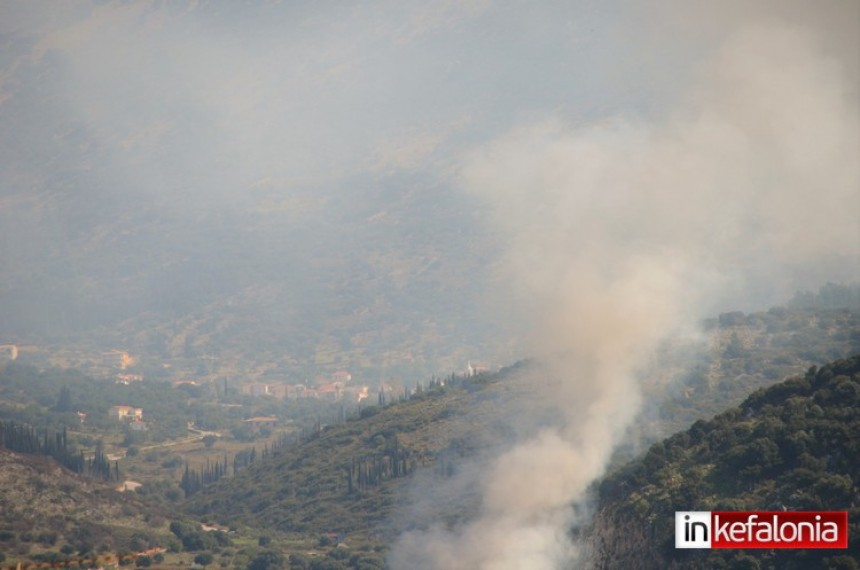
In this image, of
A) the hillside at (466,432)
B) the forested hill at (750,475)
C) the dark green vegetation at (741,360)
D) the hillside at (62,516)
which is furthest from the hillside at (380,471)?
the forested hill at (750,475)

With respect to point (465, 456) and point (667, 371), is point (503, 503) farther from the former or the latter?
point (667, 371)

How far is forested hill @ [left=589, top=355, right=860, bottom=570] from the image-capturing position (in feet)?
309

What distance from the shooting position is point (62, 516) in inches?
5723

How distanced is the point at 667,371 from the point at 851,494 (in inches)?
3283

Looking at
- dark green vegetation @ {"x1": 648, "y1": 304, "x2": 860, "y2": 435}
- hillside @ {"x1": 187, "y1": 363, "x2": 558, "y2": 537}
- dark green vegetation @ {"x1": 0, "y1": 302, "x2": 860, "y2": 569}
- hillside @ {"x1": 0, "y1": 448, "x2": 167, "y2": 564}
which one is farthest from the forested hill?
hillside @ {"x1": 0, "y1": 448, "x2": 167, "y2": 564}

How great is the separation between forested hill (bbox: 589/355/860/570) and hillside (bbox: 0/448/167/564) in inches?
1979

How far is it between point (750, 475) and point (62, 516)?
73832 mm

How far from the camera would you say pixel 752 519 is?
93750 mm

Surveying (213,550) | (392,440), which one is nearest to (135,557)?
(213,550)

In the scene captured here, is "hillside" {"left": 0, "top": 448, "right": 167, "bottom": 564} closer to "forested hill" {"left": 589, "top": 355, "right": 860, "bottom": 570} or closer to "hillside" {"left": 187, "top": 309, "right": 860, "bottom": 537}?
"hillside" {"left": 187, "top": 309, "right": 860, "bottom": 537}

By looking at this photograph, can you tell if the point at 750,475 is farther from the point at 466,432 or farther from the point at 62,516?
the point at 466,432

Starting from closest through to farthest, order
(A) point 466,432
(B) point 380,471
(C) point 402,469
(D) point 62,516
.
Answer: (D) point 62,516 → (C) point 402,469 → (A) point 466,432 → (B) point 380,471

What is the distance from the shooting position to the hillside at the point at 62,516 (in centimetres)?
13338

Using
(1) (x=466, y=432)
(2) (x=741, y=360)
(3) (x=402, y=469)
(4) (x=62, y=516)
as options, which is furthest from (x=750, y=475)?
(2) (x=741, y=360)
